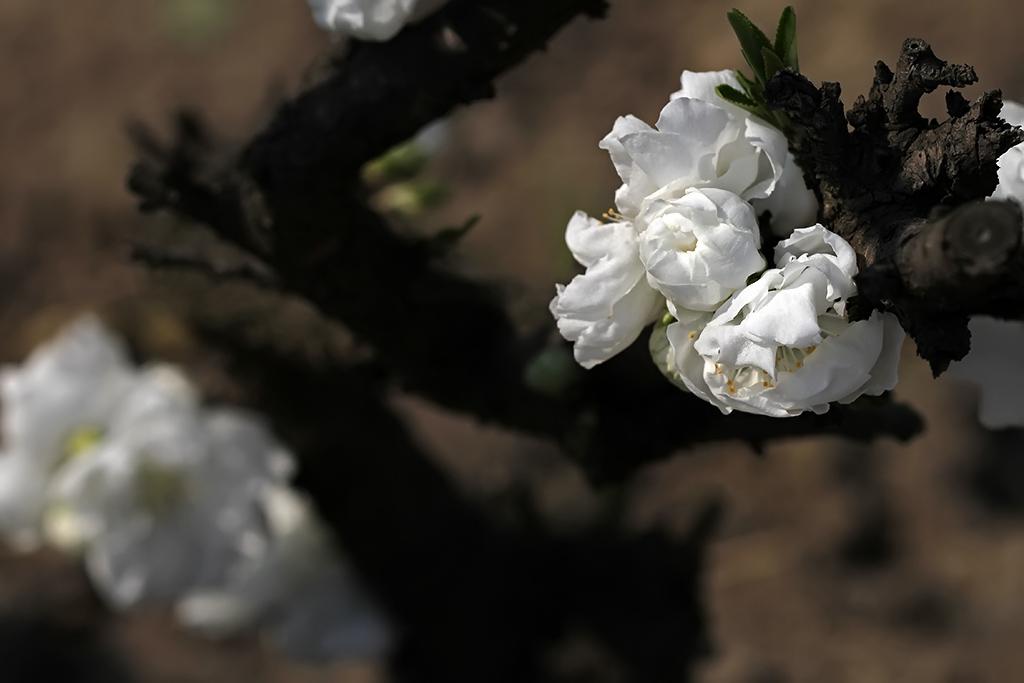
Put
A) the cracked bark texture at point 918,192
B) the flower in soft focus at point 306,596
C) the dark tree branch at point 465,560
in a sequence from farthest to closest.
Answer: the flower in soft focus at point 306,596 → the dark tree branch at point 465,560 → the cracked bark texture at point 918,192

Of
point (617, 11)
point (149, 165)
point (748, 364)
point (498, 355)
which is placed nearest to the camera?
point (748, 364)

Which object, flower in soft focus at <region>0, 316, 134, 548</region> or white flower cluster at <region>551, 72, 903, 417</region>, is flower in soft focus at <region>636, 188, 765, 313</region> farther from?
flower in soft focus at <region>0, 316, 134, 548</region>

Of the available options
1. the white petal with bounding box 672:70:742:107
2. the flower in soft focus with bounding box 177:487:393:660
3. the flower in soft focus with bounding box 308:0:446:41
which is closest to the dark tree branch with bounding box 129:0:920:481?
the flower in soft focus with bounding box 308:0:446:41

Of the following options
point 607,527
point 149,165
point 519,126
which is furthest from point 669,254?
point 519,126

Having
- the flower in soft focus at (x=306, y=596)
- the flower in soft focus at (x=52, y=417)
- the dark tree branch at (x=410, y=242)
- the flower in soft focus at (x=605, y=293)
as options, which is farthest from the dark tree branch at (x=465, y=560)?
the flower in soft focus at (x=605, y=293)

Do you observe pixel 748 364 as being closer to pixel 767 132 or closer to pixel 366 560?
pixel 767 132

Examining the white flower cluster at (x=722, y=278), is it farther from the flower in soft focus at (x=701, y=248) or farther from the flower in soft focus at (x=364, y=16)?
the flower in soft focus at (x=364, y=16)
